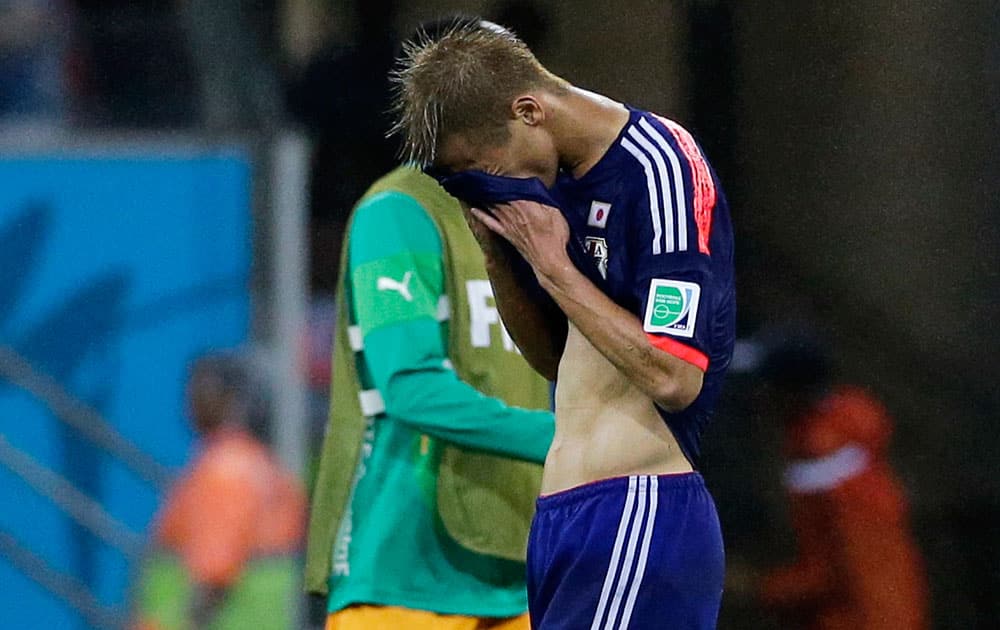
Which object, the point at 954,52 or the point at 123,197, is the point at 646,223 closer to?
the point at 954,52

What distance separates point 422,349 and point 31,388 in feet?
9.26

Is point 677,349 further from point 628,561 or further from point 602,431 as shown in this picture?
point 628,561

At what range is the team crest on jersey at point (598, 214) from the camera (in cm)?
257

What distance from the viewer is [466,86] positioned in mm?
2543

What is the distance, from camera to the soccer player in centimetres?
248

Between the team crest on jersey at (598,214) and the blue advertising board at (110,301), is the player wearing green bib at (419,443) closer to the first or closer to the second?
the team crest on jersey at (598,214)

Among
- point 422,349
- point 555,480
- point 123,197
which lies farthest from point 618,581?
point 123,197

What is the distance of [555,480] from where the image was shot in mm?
2594

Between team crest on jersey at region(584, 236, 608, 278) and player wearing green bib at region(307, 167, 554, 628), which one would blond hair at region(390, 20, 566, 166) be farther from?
player wearing green bib at region(307, 167, 554, 628)

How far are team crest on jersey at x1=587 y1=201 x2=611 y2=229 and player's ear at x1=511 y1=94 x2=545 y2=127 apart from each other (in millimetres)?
153

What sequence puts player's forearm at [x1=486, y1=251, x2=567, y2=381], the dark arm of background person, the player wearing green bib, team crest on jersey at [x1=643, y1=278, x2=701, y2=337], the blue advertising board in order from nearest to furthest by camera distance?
team crest on jersey at [x1=643, y1=278, x2=701, y2=337], player's forearm at [x1=486, y1=251, x2=567, y2=381], the dark arm of background person, the player wearing green bib, the blue advertising board

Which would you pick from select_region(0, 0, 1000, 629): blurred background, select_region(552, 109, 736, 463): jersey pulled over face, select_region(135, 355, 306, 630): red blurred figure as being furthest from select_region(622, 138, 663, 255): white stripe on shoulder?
select_region(135, 355, 306, 630): red blurred figure

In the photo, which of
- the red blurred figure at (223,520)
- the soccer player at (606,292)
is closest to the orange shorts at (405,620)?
the soccer player at (606,292)

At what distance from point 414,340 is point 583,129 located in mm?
798
